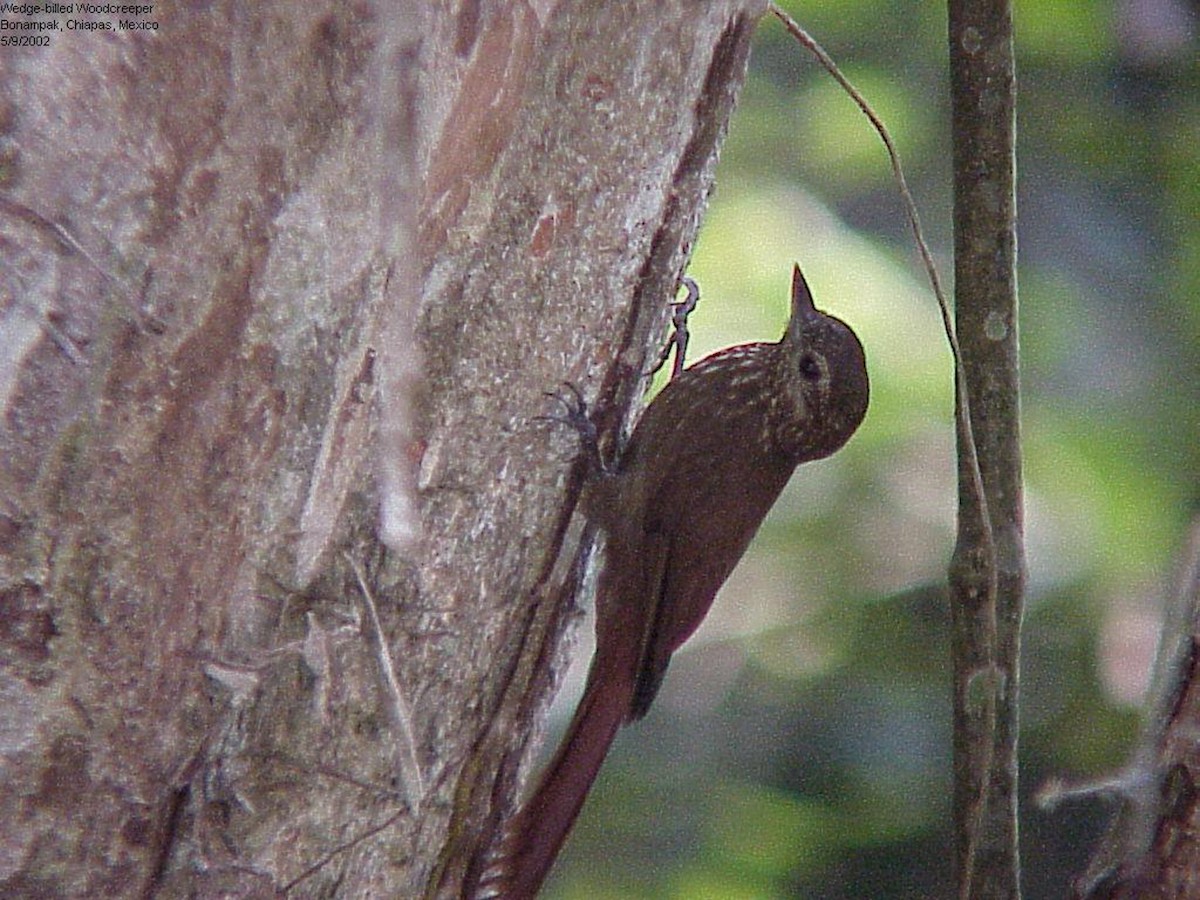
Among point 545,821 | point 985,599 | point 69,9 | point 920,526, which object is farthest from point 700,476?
point 69,9

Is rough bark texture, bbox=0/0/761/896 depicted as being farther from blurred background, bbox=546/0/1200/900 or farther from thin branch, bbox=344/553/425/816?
blurred background, bbox=546/0/1200/900

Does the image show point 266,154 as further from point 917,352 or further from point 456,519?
point 917,352

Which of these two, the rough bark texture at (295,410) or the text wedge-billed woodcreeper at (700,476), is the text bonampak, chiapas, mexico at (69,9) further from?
the text wedge-billed woodcreeper at (700,476)

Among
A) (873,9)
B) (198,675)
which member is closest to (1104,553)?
(873,9)

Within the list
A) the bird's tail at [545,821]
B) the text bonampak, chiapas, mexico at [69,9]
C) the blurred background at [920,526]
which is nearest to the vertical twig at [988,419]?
the bird's tail at [545,821]

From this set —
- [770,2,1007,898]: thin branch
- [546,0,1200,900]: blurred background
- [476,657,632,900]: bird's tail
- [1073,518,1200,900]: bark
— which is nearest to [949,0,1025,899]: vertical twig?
[770,2,1007,898]: thin branch

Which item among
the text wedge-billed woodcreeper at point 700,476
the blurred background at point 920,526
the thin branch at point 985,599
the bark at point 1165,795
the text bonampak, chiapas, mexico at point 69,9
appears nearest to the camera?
the text bonampak, chiapas, mexico at point 69,9
